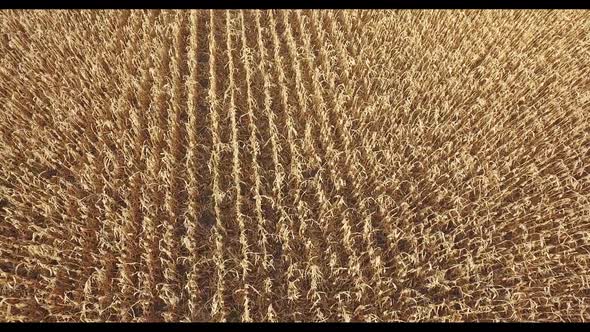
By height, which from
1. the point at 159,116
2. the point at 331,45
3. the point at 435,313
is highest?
the point at 331,45

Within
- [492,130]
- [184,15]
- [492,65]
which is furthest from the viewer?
[184,15]

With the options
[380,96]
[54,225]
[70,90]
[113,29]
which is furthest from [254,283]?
[113,29]

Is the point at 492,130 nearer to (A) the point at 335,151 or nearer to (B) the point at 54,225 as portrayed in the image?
(A) the point at 335,151

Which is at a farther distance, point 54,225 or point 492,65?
point 492,65

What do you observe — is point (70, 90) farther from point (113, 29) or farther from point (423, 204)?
point (423, 204)

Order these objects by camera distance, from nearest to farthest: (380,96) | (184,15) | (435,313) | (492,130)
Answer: (435,313) < (492,130) < (380,96) < (184,15)

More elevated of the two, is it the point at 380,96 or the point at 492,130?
the point at 380,96
